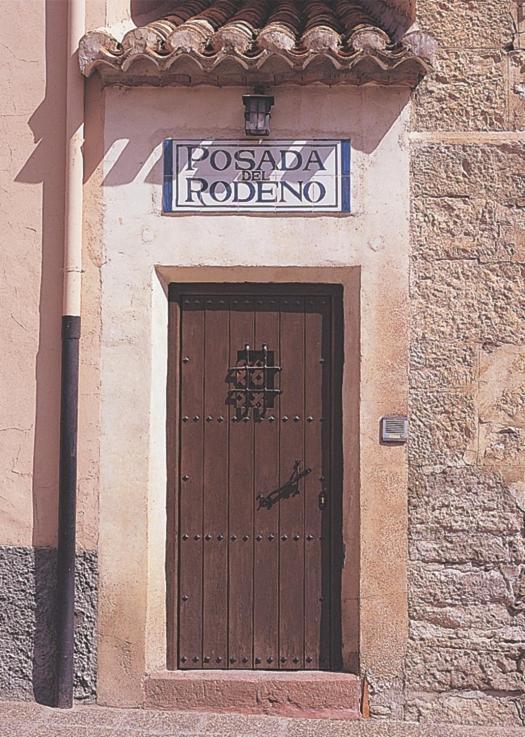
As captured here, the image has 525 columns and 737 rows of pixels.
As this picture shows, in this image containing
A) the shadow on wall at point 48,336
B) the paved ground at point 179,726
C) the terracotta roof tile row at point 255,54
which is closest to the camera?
the paved ground at point 179,726

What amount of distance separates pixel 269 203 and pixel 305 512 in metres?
1.68

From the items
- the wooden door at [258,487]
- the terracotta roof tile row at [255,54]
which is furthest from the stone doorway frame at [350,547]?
the terracotta roof tile row at [255,54]

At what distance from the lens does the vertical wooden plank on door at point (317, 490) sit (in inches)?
221

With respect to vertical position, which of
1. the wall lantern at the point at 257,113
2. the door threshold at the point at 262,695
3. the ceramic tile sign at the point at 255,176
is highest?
the wall lantern at the point at 257,113

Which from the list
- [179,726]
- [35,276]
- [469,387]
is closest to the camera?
[179,726]

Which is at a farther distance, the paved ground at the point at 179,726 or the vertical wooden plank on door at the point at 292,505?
the vertical wooden plank on door at the point at 292,505

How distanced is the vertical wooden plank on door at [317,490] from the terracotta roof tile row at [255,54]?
4.24ft

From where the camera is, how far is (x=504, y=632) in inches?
214

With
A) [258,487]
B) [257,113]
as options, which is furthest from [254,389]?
[257,113]

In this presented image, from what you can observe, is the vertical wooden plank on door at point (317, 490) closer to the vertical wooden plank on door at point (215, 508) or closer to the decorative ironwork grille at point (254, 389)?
the decorative ironwork grille at point (254, 389)

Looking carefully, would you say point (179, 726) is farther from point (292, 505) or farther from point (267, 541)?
point (292, 505)

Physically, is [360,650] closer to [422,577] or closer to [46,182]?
[422,577]

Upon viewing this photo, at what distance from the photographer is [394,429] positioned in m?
5.47

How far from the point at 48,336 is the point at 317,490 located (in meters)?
1.68
